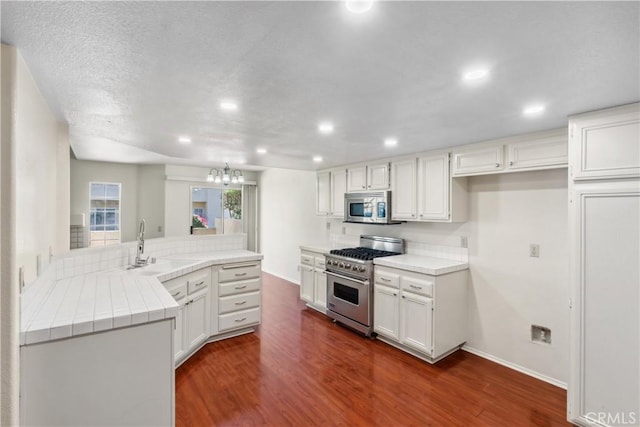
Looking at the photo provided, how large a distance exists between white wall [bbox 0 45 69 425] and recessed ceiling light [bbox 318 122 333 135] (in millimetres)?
1804

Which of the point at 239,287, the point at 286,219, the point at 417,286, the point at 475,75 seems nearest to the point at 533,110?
the point at 475,75

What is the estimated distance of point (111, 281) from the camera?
2.28 m

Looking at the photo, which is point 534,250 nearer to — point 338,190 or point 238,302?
point 338,190

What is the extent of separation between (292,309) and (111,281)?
2.89 meters

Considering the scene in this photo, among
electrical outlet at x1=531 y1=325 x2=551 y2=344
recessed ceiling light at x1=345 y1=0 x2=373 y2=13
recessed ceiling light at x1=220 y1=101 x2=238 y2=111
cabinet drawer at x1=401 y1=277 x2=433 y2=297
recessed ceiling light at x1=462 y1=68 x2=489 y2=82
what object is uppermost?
recessed ceiling light at x1=220 y1=101 x2=238 y2=111

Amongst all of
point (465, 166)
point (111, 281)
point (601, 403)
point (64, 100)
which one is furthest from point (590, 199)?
point (64, 100)

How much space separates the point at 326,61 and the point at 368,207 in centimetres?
287

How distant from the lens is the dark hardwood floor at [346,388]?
2.30 meters

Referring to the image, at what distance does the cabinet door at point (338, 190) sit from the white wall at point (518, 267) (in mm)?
1663

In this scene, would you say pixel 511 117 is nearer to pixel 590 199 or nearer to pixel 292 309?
pixel 590 199

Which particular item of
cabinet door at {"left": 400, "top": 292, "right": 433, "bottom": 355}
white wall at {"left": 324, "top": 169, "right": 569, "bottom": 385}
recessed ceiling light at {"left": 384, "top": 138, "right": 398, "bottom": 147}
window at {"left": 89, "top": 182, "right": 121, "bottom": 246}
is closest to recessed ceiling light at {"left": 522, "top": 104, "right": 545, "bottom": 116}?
white wall at {"left": 324, "top": 169, "right": 569, "bottom": 385}

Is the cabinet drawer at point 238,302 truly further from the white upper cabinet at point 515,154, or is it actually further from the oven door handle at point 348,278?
the white upper cabinet at point 515,154

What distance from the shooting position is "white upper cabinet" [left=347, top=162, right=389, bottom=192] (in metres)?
4.06

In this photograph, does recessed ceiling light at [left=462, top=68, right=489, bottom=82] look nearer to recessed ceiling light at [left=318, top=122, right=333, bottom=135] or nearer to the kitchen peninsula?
recessed ceiling light at [left=318, top=122, right=333, bottom=135]
